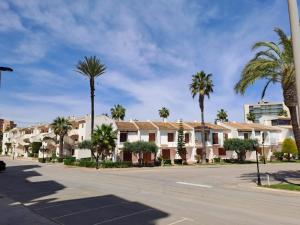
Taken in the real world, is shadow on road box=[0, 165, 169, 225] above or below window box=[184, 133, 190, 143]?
below

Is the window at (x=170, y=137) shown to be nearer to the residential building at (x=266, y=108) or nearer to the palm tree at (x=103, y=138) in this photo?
the palm tree at (x=103, y=138)

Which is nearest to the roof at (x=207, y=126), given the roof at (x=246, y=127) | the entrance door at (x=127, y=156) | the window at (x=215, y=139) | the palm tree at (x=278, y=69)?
the window at (x=215, y=139)

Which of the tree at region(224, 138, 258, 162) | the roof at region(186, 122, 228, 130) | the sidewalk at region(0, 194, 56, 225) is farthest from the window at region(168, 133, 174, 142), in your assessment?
the sidewalk at region(0, 194, 56, 225)

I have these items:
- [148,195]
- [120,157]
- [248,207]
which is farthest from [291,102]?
[120,157]

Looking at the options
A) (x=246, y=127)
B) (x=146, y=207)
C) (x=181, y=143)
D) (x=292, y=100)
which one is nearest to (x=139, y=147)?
(x=181, y=143)

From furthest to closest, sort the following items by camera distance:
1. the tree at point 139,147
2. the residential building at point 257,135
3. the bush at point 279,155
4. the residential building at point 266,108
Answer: the residential building at point 266,108, the residential building at point 257,135, the bush at point 279,155, the tree at point 139,147

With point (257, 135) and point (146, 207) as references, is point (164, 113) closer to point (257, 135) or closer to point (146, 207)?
point (257, 135)

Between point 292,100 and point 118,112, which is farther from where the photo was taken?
point 118,112

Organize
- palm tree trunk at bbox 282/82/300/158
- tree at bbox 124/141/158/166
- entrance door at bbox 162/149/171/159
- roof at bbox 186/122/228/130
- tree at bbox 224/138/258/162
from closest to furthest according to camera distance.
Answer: palm tree trunk at bbox 282/82/300/158 → tree at bbox 124/141/158/166 → entrance door at bbox 162/149/171/159 → tree at bbox 224/138/258/162 → roof at bbox 186/122/228/130

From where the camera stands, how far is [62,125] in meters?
65.7

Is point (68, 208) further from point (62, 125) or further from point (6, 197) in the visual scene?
point (62, 125)

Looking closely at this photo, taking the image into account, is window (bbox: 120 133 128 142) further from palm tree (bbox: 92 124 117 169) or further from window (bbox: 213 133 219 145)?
window (bbox: 213 133 219 145)

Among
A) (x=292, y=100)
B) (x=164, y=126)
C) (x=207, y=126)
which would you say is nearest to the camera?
(x=292, y=100)

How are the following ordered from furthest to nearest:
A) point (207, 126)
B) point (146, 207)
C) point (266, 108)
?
point (266, 108) → point (207, 126) → point (146, 207)
